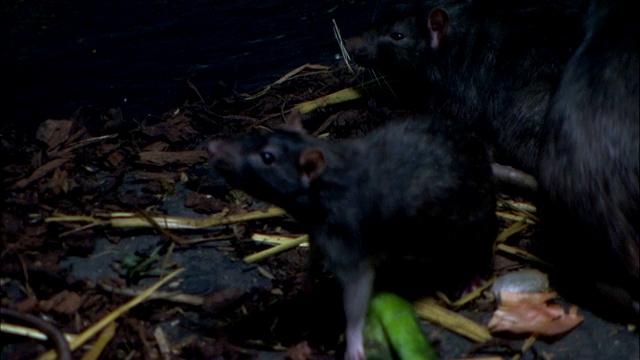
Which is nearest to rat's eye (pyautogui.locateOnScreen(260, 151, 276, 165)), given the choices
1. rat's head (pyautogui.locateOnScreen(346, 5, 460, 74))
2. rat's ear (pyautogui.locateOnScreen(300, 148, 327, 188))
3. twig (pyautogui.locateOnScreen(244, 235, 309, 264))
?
rat's ear (pyautogui.locateOnScreen(300, 148, 327, 188))

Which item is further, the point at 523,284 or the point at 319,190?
the point at 523,284

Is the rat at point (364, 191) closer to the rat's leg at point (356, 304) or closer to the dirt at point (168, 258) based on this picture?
the rat's leg at point (356, 304)

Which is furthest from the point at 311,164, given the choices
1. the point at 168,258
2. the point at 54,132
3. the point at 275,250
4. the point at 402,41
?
the point at 54,132

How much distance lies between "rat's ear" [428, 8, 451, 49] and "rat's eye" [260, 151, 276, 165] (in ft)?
8.35

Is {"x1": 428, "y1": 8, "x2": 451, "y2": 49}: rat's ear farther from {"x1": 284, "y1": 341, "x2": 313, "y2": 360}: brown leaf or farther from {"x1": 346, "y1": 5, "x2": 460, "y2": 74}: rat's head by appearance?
{"x1": 284, "y1": 341, "x2": 313, "y2": 360}: brown leaf

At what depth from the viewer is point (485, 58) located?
5762 millimetres

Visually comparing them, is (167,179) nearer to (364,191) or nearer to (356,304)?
(364,191)

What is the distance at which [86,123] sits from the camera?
20.5 feet

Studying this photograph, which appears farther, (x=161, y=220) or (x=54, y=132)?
(x=54, y=132)

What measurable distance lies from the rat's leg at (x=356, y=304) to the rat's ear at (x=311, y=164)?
581mm

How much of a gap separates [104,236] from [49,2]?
3397 mm

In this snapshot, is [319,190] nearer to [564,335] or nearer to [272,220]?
[272,220]

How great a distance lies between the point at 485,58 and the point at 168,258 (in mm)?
2964

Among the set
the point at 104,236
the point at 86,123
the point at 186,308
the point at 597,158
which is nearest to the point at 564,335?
the point at 597,158
